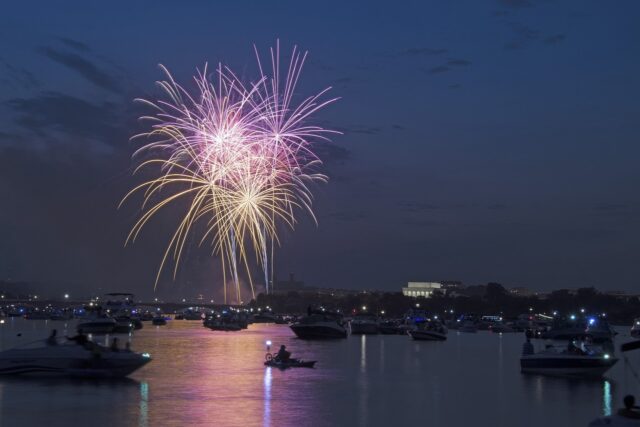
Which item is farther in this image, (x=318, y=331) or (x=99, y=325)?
(x=99, y=325)

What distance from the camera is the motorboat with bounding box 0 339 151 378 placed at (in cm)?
3966

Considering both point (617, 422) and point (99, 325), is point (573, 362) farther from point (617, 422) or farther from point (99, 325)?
point (99, 325)

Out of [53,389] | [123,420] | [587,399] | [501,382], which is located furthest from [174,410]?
[501,382]

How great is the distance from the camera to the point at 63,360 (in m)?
39.7

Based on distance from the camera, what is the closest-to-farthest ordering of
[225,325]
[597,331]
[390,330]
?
[597,331] < [225,325] < [390,330]

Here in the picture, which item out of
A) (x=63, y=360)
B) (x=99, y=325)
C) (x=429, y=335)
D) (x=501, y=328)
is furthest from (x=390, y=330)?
(x=63, y=360)

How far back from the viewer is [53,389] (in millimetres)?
35906

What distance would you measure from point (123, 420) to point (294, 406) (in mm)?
7263

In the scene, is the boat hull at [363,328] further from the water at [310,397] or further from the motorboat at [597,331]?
the water at [310,397]

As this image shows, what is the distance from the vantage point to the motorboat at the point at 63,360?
39.7 metres

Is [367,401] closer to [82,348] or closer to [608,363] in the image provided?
[82,348]

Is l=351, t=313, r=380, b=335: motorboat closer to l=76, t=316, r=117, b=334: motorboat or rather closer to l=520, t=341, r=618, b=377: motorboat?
l=76, t=316, r=117, b=334: motorboat

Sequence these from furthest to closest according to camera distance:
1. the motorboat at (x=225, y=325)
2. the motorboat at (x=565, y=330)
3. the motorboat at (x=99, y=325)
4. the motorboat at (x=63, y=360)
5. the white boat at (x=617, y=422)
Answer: the motorboat at (x=225, y=325) → the motorboat at (x=99, y=325) → the motorboat at (x=565, y=330) → the motorboat at (x=63, y=360) → the white boat at (x=617, y=422)

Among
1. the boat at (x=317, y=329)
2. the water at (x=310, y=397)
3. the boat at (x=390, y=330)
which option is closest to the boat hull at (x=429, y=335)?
the boat at (x=317, y=329)
